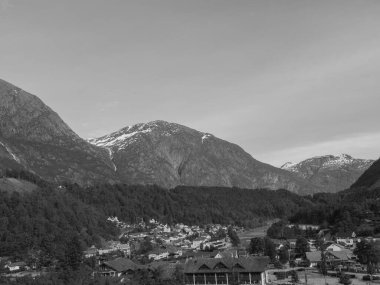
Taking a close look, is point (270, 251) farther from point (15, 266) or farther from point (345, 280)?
point (15, 266)

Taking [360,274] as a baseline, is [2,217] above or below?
above

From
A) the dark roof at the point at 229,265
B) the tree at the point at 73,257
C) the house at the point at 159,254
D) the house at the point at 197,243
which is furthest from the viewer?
the house at the point at 197,243

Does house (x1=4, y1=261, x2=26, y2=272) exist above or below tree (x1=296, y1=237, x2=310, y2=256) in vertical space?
below

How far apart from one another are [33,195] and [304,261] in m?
120

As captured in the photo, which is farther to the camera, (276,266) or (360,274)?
(276,266)

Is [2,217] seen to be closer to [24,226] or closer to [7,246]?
[24,226]

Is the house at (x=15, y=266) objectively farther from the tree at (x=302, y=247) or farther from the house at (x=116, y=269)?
the tree at (x=302, y=247)

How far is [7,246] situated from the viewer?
13938 centimetres

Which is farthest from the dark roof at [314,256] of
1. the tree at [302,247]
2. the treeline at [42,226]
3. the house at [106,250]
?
the house at [106,250]

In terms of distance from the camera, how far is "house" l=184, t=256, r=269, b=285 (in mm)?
86812

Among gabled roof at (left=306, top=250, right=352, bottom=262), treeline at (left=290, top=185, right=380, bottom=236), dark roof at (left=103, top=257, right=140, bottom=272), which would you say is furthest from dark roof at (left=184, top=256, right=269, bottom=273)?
treeline at (left=290, top=185, right=380, bottom=236)

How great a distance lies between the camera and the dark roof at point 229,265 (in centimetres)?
8719

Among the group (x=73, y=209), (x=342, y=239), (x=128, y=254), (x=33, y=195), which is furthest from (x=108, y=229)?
(x=342, y=239)

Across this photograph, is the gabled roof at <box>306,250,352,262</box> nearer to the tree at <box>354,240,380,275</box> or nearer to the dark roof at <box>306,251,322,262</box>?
the dark roof at <box>306,251,322,262</box>
